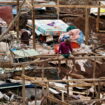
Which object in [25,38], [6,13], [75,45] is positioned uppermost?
[6,13]

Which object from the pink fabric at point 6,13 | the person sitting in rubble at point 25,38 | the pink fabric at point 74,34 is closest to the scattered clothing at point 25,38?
the person sitting in rubble at point 25,38

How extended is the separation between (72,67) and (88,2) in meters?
7.54

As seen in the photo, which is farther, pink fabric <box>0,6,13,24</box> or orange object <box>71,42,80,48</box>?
pink fabric <box>0,6,13,24</box>

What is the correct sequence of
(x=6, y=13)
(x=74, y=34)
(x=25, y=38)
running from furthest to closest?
(x=6, y=13)
(x=74, y=34)
(x=25, y=38)

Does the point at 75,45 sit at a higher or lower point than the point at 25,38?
lower

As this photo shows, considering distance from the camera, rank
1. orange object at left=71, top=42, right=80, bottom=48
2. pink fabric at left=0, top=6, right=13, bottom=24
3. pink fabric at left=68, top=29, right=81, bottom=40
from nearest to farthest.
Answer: orange object at left=71, top=42, right=80, bottom=48 → pink fabric at left=68, top=29, right=81, bottom=40 → pink fabric at left=0, top=6, right=13, bottom=24

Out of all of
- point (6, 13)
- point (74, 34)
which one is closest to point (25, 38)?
point (74, 34)

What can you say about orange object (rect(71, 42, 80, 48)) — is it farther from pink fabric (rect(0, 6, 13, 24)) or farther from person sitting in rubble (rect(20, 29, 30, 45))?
pink fabric (rect(0, 6, 13, 24))

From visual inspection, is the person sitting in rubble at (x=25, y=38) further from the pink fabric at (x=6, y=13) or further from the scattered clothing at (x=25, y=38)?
the pink fabric at (x=6, y=13)

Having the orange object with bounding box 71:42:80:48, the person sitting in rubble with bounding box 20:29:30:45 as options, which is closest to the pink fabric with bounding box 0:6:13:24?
the person sitting in rubble with bounding box 20:29:30:45

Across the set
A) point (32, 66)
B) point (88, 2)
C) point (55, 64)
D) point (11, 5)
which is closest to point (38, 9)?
point (11, 5)

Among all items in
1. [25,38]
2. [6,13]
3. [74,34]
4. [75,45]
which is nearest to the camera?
[75,45]

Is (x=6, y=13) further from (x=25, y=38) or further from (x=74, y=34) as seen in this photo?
(x=74, y=34)

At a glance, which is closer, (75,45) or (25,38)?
(75,45)
